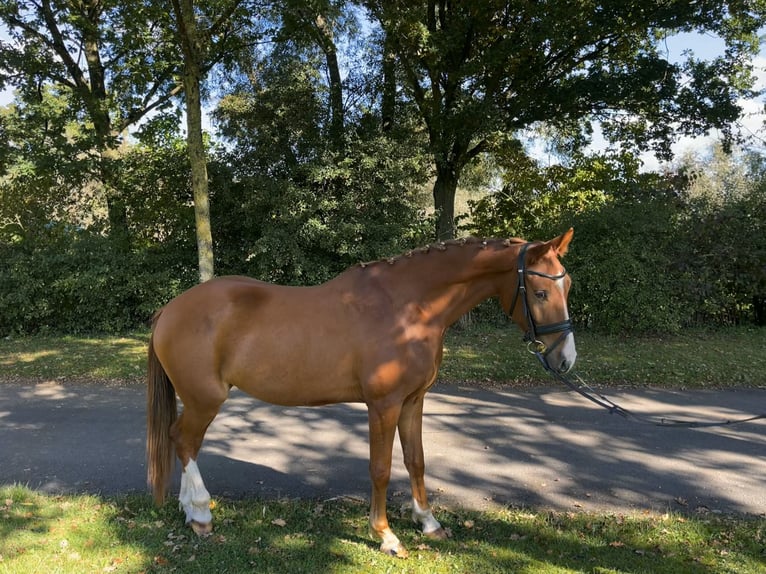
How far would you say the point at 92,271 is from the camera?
11.7 m

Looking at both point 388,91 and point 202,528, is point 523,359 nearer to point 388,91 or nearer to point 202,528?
point 202,528

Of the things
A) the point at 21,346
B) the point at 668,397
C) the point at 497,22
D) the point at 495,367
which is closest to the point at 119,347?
the point at 21,346

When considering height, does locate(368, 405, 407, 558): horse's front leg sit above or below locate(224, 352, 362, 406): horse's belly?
below

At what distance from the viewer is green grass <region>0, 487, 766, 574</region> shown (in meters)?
3.24

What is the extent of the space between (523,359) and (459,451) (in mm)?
4087

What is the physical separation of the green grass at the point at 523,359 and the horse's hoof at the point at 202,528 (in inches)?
191

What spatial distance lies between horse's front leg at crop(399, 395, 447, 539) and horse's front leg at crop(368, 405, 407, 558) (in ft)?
0.93

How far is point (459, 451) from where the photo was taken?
5199 mm

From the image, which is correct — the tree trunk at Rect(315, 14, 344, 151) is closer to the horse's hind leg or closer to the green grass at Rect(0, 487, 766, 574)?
the horse's hind leg

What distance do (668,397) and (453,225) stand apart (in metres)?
7.21

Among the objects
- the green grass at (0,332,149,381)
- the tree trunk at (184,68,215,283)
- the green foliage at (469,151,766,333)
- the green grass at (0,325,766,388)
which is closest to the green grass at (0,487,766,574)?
the green grass at (0,325,766,388)

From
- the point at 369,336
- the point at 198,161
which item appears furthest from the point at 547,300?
the point at 198,161

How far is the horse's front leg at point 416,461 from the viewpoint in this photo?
3674 mm

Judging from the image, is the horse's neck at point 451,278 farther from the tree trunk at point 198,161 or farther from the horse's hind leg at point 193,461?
the tree trunk at point 198,161
